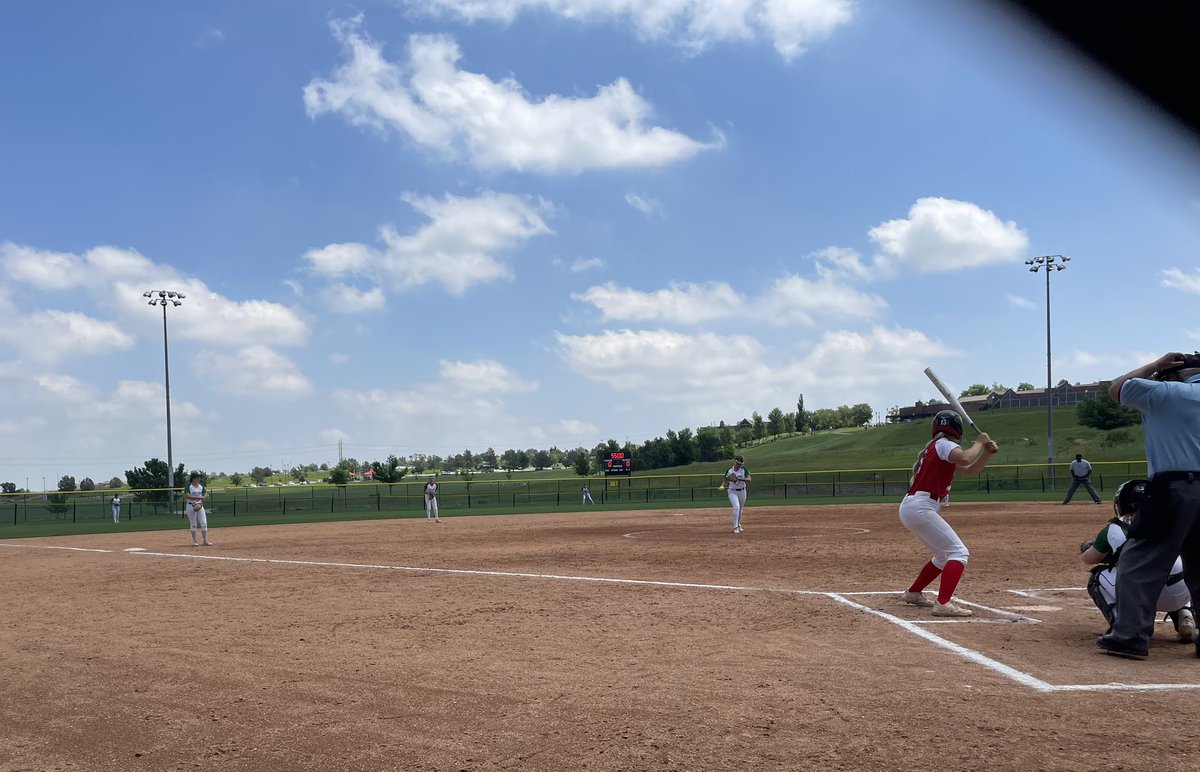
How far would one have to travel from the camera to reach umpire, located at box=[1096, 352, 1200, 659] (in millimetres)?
5949

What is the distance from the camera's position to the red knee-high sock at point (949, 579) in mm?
8109

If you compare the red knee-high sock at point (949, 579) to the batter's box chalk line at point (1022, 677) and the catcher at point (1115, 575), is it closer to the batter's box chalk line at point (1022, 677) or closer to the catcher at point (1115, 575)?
the batter's box chalk line at point (1022, 677)

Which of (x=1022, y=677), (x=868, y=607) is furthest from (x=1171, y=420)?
(x=868, y=607)

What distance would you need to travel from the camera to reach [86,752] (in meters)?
4.58

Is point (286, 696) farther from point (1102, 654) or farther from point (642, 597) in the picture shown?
point (1102, 654)

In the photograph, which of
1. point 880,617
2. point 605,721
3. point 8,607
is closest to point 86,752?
point 605,721

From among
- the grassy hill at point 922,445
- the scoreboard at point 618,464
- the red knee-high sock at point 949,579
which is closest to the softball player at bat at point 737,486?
the red knee-high sock at point 949,579

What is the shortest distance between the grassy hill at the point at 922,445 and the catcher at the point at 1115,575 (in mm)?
68556

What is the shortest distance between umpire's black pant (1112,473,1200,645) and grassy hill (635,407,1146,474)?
2742 inches

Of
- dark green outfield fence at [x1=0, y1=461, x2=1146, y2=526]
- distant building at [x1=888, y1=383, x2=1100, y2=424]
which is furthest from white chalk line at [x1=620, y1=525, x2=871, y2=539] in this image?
distant building at [x1=888, y1=383, x2=1100, y2=424]

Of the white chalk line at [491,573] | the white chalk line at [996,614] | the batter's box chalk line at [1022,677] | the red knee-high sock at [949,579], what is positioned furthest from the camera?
the white chalk line at [491,573]

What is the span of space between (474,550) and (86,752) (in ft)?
44.0

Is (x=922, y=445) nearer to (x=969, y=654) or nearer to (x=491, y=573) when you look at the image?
(x=491, y=573)

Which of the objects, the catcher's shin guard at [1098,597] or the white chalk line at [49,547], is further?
the white chalk line at [49,547]
